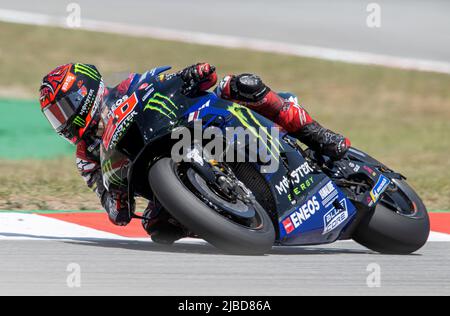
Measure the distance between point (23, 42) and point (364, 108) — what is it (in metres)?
6.00

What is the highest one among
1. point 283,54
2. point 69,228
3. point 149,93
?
point 149,93

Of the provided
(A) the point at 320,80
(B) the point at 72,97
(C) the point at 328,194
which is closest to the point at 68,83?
(B) the point at 72,97

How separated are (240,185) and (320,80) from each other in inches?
427

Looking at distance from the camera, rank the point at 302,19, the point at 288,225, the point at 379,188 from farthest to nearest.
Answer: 1. the point at 302,19
2. the point at 379,188
3. the point at 288,225

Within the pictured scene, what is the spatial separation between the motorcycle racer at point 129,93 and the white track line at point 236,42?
10.9m

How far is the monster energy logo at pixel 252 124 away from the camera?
5754 mm

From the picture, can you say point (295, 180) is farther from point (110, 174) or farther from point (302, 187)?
point (110, 174)

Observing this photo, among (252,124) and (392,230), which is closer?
(252,124)

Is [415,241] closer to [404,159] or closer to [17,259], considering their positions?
[17,259]

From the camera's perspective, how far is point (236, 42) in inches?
689

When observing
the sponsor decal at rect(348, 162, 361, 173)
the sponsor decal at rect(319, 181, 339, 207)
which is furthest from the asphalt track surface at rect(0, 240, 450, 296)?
the sponsor decal at rect(348, 162, 361, 173)

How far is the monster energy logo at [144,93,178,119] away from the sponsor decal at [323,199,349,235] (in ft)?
3.59

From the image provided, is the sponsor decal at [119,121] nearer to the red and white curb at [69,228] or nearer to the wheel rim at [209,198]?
the wheel rim at [209,198]

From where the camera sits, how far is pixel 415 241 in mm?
6254
